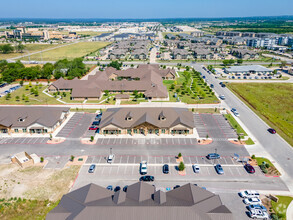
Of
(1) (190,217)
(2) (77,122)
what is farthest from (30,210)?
(2) (77,122)

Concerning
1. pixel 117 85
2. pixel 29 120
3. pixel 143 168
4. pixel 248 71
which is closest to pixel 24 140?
pixel 29 120

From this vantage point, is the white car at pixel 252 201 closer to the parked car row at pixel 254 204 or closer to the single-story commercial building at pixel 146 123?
the parked car row at pixel 254 204

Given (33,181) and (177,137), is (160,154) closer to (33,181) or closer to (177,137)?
(177,137)

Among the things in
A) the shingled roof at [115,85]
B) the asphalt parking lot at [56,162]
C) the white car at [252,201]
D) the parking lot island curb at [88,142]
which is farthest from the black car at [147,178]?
the shingled roof at [115,85]

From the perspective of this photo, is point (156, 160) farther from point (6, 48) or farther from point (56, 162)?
point (6, 48)

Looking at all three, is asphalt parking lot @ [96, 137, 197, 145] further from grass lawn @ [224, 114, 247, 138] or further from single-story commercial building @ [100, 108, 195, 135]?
grass lawn @ [224, 114, 247, 138]

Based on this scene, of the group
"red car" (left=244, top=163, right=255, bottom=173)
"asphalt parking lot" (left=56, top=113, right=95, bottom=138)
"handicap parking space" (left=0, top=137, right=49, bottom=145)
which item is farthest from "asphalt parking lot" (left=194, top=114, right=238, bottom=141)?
"handicap parking space" (left=0, top=137, right=49, bottom=145)
